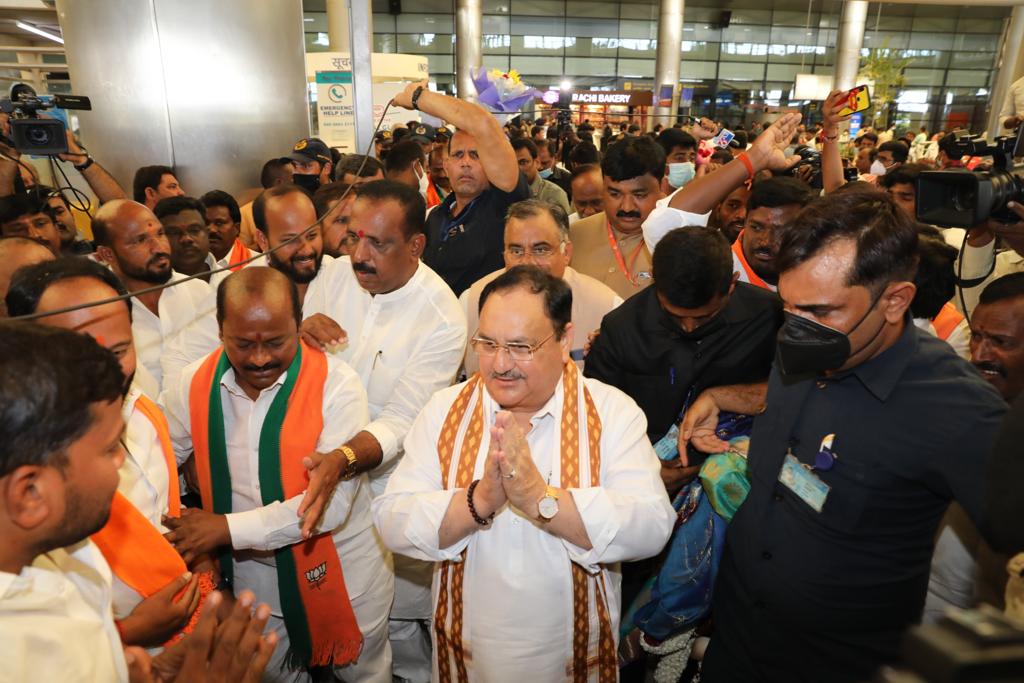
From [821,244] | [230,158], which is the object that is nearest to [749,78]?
[230,158]

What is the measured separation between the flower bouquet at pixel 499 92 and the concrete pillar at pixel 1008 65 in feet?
32.4

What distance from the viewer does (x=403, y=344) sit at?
2783 mm

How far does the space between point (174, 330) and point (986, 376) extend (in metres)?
3.26

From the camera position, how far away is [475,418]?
6.58 feet

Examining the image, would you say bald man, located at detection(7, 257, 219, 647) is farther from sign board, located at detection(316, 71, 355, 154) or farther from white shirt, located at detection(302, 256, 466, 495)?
sign board, located at detection(316, 71, 355, 154)

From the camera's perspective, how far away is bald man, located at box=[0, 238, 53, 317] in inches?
99.3

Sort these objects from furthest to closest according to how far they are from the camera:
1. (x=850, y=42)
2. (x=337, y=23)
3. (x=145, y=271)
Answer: (x=850, y=42) < (x=337, y=23) < (x=145, y=271)

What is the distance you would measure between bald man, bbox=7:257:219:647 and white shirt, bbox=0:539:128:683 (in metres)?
0.32

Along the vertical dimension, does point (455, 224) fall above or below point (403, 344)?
above

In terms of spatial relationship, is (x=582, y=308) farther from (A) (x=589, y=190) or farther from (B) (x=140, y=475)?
(A) (x=589, y=190)

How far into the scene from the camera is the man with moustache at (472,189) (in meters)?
3.49

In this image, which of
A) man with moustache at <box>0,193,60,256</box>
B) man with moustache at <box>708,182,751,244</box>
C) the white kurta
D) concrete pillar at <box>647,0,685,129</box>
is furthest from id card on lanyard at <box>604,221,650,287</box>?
concrete pillar at <box>647,0,685,129</box>

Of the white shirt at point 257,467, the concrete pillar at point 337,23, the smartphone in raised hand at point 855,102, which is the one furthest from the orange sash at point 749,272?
the concrete pillar at point 337,23

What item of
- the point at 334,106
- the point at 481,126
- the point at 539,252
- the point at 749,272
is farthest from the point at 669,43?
the point at 539,252
